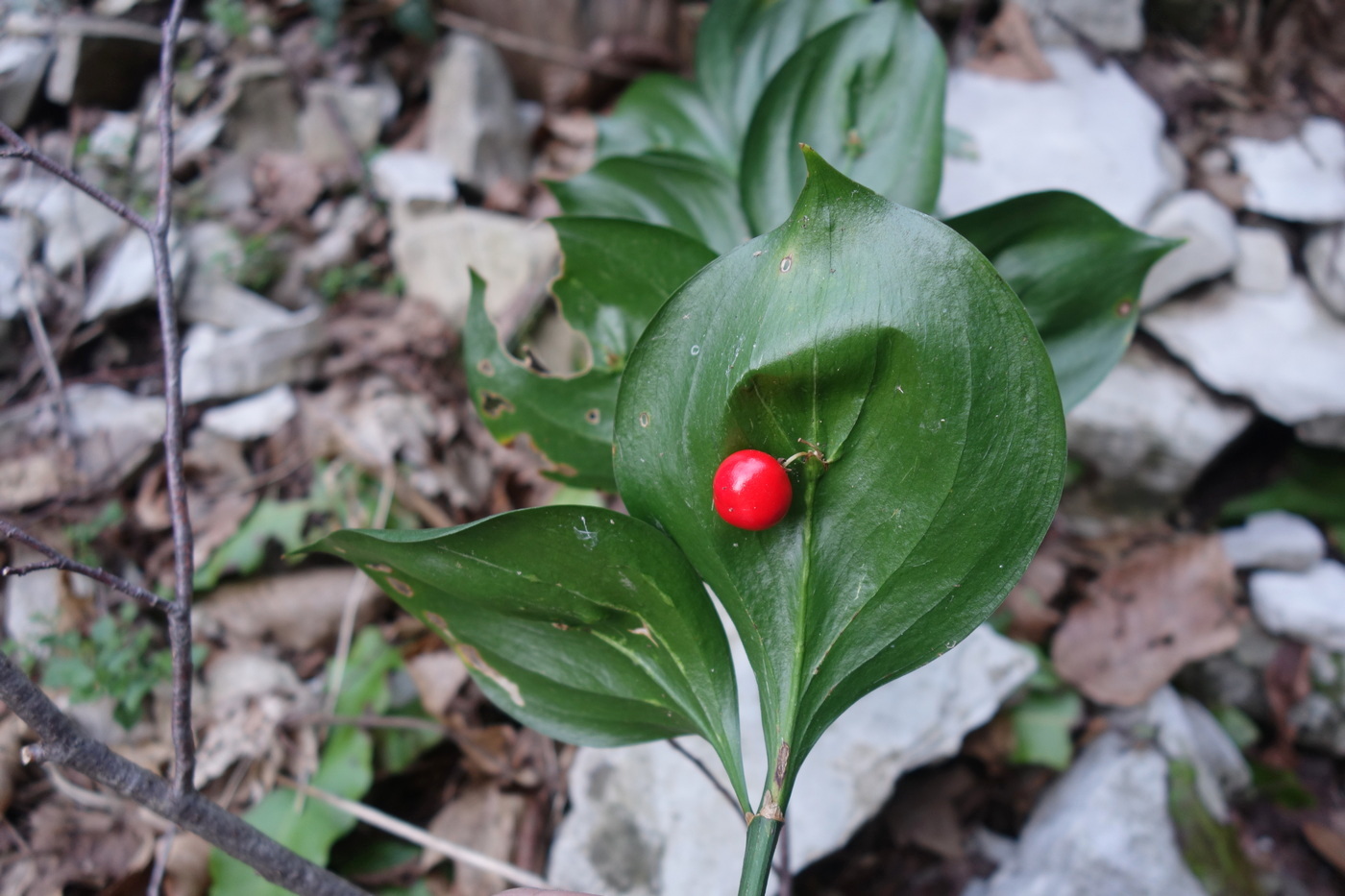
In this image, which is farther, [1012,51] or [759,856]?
[1012,51]

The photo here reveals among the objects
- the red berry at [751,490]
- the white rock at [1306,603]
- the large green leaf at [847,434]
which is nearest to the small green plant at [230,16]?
the large green leaf at [847,434]

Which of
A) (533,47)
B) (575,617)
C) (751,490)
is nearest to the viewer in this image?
(751,490)

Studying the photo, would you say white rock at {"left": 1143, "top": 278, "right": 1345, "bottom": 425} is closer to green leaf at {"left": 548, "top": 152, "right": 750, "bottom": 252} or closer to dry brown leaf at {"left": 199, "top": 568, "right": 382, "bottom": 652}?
green leaf at {"left": 548, "top": 152, "right": 750, "bottom": 252}

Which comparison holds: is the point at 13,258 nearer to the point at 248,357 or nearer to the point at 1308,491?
the point at 248,357

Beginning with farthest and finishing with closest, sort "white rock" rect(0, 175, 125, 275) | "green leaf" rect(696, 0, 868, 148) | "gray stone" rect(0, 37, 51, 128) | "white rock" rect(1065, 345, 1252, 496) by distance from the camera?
"gray stone" rect(0, 37, 51, 128), "white rock" rect(0, 175, 125, 275), "white rock" rect(1065, 345, 1252, 496), "green leaf" rect(696, 0, 868, 148)

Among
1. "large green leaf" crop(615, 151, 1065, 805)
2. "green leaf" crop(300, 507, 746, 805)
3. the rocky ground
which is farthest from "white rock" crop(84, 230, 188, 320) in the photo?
"large green leaf" crop(615, 151, 1065, 805)

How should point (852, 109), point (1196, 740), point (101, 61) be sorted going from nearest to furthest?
point (852, 109) < point (1196, 740) < point (101, 61)

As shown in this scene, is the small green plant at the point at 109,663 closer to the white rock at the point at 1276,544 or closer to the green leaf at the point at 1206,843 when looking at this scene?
the green leaf at the point at 1206,843

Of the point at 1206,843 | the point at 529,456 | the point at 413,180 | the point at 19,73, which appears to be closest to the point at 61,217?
the point at 19,73
